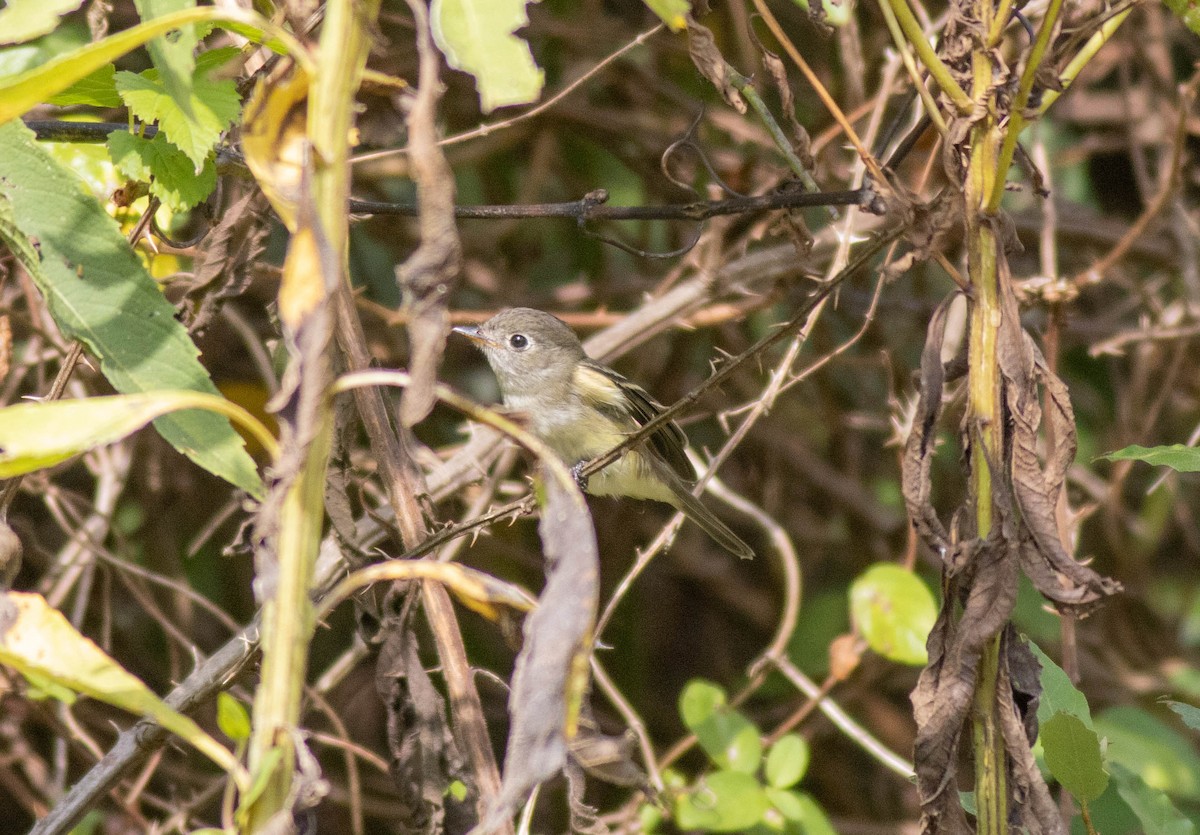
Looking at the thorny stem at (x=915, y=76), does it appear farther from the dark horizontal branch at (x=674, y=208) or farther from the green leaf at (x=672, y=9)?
the green leaf at (x=672, y=9)

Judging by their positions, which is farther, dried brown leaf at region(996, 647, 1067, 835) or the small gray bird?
the small gray bird

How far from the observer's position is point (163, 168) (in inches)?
80.8

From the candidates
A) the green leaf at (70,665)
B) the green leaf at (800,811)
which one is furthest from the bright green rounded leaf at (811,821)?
the green leaf at (70,665)

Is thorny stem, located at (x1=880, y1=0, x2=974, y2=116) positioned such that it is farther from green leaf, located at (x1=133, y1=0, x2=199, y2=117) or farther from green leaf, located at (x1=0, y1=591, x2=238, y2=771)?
green leaf, located at (x1=0, y1=591, x2=238, y2=771)

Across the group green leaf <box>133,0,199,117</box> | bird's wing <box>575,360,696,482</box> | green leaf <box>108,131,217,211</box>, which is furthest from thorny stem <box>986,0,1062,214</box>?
bird's wing <box>575,360,696,482</box>

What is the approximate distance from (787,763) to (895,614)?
538 mm

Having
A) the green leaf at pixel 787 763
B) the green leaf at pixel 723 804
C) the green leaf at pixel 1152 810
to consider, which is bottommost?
the green leaf at pixel 787 763

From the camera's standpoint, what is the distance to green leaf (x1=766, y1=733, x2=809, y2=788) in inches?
119

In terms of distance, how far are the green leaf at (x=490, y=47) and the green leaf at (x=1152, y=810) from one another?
1.55 metres

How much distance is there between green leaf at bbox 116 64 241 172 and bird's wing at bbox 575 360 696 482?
205cm

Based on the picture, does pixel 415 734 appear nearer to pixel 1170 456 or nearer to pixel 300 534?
pixel 300 534

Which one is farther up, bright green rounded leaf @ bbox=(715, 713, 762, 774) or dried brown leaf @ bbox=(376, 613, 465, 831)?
dried brown leaf @ bbox=(376, 613, 465, 831)

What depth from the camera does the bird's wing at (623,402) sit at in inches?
153

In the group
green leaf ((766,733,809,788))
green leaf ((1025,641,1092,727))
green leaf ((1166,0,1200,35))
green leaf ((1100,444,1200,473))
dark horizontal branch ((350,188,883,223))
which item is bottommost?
green leaf ((766,733,809,788))
